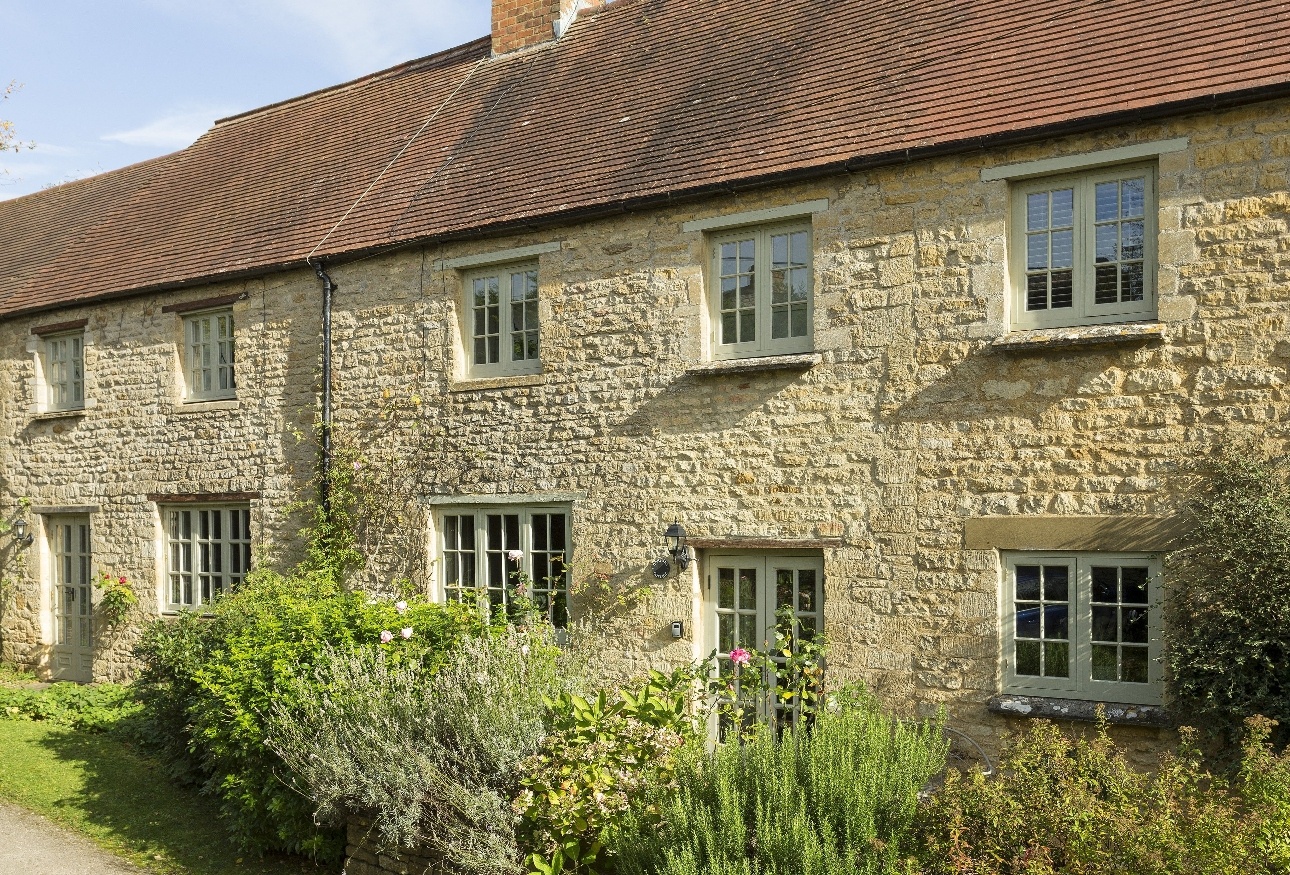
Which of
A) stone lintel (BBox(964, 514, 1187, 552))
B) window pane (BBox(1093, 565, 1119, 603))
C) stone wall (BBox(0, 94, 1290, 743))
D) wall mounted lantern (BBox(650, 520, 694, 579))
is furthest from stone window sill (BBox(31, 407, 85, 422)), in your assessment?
window pane (BBox(1093, 565, 1119, 603))

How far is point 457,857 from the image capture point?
689cm

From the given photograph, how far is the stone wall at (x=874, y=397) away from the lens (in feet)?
26.0

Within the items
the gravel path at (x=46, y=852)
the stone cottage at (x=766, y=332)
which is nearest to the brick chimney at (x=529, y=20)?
the stone cottage at (x=766, y=332)

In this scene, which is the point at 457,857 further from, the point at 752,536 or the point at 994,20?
the point at 994,20

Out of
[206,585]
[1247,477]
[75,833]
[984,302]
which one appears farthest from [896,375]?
[206,585]

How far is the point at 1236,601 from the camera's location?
7.44 meters

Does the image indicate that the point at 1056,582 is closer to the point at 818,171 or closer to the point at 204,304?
the point at 818,171

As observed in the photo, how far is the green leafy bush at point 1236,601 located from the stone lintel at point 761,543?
8.79 feet

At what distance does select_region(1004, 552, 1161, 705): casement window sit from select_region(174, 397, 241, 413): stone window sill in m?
9.45

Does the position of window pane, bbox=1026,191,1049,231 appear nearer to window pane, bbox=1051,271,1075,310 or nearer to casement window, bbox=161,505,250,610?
window pane, bbox=1051,271,1075,310

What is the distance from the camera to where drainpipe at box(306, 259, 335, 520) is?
12672 millimetres

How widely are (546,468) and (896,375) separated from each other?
3673 millimetres

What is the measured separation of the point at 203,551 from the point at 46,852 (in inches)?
242

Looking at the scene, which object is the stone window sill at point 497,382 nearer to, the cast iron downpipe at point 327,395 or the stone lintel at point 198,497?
the cast iron downpipe at point 327,395
